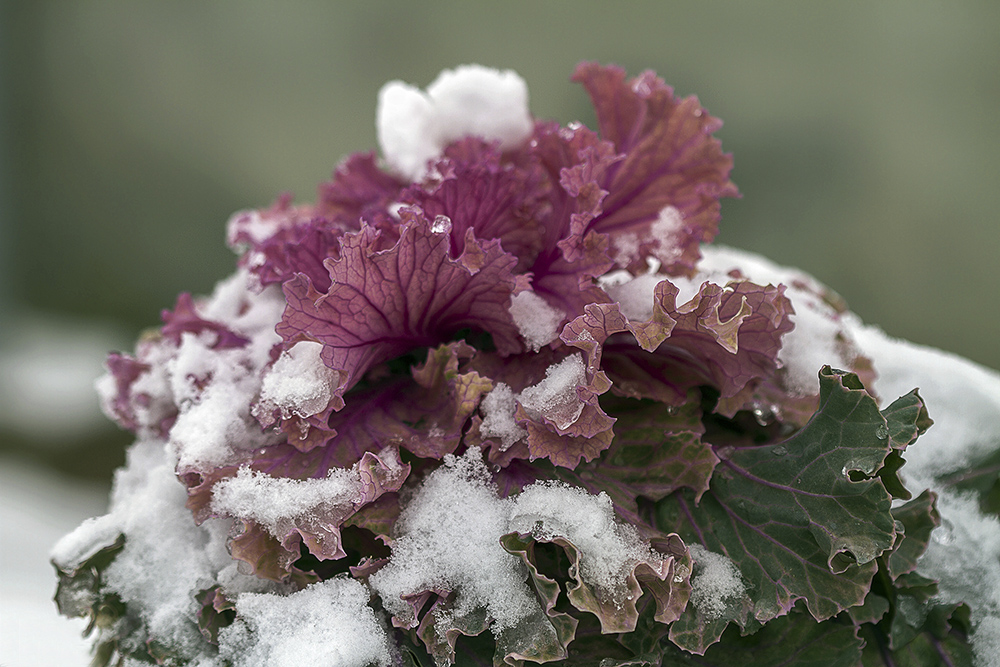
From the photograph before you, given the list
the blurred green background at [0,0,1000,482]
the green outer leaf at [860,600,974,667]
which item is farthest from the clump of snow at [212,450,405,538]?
the blurred green background at [0,0,1000,482]

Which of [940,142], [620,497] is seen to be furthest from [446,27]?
[620,497]

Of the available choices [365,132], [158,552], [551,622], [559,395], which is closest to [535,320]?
[559,395]

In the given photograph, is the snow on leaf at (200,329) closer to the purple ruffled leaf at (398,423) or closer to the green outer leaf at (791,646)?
the purple ruffled leaf at (398,423)

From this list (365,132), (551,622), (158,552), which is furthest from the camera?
(365,132)

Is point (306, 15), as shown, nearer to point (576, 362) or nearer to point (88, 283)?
point (88, 283)

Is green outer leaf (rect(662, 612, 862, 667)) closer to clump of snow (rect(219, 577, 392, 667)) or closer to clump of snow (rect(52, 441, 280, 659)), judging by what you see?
clump of snow (rect(219, 577, 392, 667))

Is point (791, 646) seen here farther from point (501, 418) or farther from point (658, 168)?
point (658, 168)

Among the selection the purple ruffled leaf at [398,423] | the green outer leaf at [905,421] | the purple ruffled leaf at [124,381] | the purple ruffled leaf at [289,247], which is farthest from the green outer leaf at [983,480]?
the purple ruffled leaf at [124,381]
